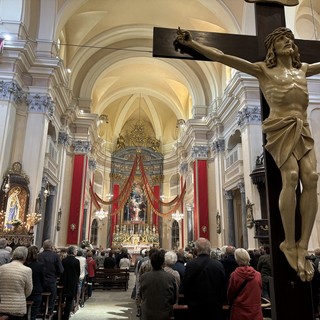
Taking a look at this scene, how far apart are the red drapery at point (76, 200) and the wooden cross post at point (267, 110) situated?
1272 centimetres

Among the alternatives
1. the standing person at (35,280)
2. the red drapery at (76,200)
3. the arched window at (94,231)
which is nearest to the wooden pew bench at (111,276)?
the red drapery at (76,200)

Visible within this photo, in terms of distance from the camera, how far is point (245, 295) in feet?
9.26

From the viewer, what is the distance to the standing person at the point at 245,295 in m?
2.77

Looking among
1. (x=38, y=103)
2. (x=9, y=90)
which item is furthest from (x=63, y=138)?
(x=9, y=90)

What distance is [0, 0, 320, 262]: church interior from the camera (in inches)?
384

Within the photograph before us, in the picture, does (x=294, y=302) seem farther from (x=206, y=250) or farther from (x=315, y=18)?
(x=315, y=18)

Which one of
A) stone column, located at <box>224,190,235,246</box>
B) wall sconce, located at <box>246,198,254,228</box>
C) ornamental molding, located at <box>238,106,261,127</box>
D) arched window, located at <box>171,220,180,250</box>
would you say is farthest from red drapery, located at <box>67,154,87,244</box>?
arched window, located at <box>171,220,180,250</box>

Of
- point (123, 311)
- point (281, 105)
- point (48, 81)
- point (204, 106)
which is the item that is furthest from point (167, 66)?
point (281, 105)

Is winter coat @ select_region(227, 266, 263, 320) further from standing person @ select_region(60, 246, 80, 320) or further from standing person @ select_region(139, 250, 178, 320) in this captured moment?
standing person @ select_region(60, 246, 80, 320)

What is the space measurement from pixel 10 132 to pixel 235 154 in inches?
311

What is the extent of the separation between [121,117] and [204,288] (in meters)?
21.3

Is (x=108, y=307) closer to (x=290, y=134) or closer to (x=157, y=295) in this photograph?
(x=157, y=295)

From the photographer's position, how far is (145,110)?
78.1 ft

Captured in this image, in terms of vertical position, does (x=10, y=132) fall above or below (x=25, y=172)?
above
